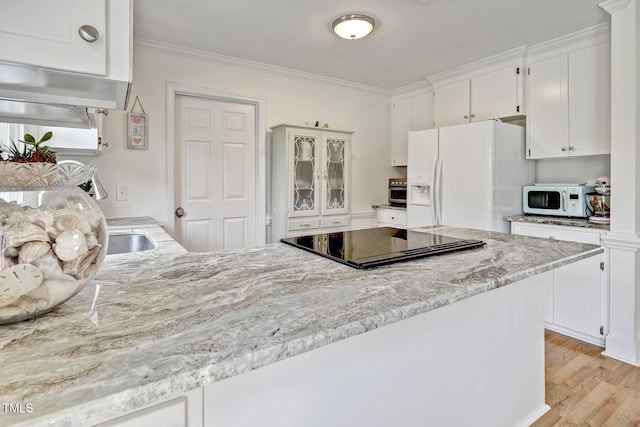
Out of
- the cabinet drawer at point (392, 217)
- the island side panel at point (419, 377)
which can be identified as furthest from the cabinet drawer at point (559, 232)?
the island side panel at point (419, 377)

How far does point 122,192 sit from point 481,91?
11.3 feet

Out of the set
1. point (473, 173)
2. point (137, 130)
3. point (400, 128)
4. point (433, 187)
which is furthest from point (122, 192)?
A: point (400, 128)

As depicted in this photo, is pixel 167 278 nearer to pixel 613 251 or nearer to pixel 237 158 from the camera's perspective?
pixel 237 158

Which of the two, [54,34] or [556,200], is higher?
[54,34]

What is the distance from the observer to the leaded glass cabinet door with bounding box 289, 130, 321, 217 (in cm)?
334

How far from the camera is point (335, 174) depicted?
3619 mm

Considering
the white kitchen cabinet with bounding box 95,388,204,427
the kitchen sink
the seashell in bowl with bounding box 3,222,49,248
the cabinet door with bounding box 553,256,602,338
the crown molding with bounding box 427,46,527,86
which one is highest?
the crown molding with bounding box 427,46,527,86

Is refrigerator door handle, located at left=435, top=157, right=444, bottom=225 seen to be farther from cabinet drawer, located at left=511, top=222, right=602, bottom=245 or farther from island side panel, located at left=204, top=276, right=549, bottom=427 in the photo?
island side panel, located at left=204, top=276, right=549, bottom=427

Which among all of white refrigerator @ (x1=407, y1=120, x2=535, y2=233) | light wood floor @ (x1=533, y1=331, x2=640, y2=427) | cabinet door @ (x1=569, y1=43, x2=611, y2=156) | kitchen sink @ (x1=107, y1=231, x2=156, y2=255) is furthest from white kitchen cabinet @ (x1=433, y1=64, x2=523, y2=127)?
kitchen sink @ (x1=107, y1=231, x2=156, y2=255)

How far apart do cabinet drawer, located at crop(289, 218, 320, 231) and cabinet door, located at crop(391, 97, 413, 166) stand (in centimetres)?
154

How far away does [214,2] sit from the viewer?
232cm

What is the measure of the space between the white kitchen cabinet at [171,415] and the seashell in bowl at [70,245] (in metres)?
0.29

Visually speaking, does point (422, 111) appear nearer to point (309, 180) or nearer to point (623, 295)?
point (309, 180)

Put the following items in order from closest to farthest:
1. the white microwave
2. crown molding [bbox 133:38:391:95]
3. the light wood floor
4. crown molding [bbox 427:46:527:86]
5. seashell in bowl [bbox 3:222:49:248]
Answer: seashell in bowl [bbox 3:222:49:248], the light wood floor, the white microwave, crown molding [bbox 133:38:391:95], crown molding [bbox 427:46:527:86]
